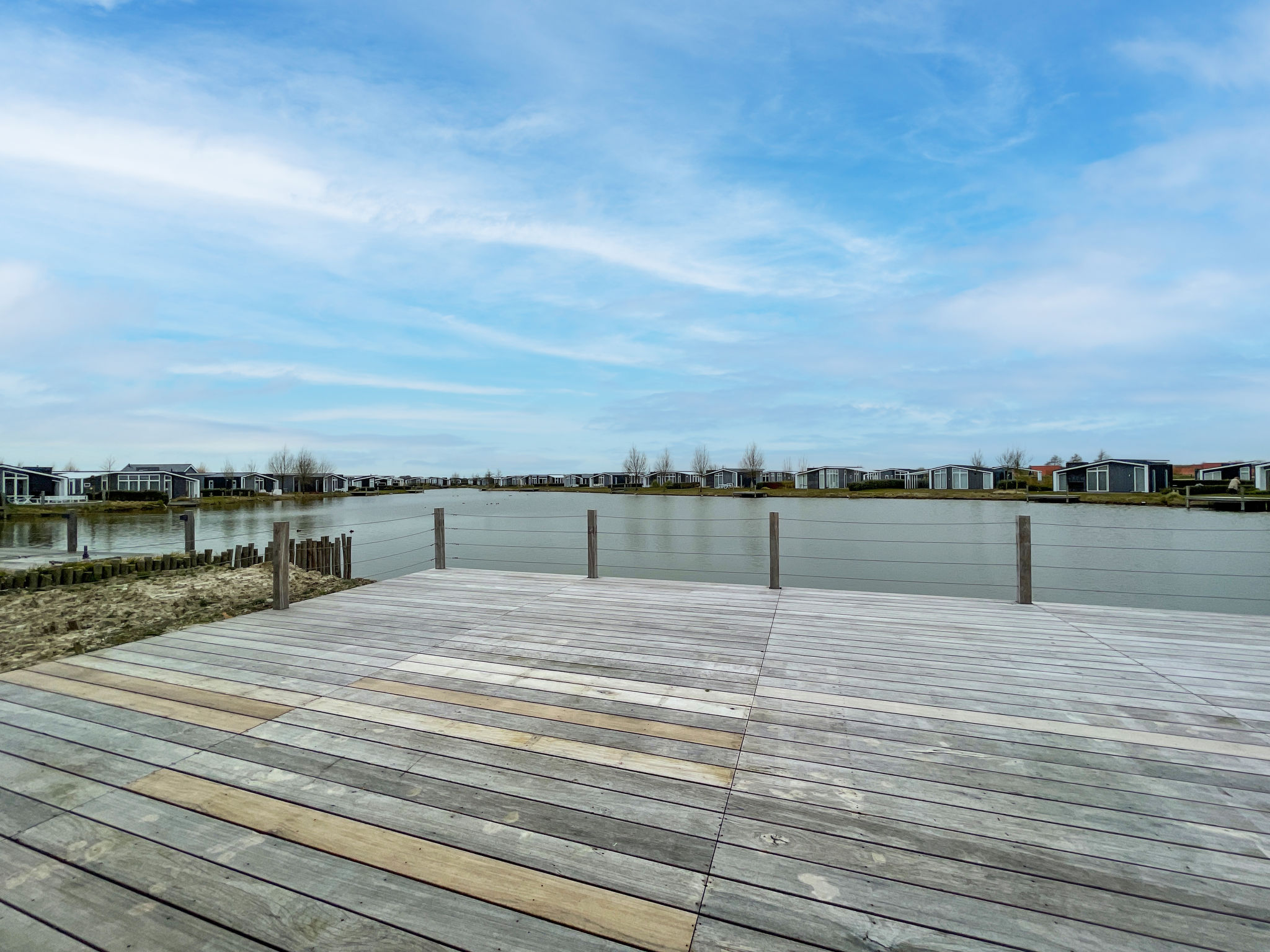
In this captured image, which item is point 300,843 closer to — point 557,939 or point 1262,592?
point 557,939

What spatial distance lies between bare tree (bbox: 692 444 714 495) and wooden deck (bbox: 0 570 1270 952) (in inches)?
2267

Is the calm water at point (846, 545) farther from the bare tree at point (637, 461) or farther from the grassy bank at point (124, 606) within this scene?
the bare tree at point (637, 461)

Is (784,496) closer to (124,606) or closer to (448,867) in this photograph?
(124,606)

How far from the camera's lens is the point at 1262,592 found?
31.4ft

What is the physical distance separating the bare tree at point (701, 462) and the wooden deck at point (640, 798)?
5759 centimetres

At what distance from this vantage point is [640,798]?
164 cm

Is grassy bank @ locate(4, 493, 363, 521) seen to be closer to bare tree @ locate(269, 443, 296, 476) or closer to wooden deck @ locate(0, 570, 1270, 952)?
bare tree @ locate(269, 443, 296, 476)

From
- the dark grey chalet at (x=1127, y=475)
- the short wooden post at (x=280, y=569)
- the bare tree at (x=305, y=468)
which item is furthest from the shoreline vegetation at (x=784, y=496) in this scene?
the short wooden post at (x=280, y=569)

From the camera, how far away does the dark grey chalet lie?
3512 cm

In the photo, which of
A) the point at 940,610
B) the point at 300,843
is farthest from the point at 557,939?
the point at 940,610

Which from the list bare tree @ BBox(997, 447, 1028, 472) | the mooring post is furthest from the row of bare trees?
the mooring post

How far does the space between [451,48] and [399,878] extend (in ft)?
29.4

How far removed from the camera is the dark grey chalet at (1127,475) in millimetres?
35125

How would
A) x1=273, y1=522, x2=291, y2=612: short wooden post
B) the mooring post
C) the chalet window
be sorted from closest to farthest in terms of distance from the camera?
x1=273, y1=522, x2=291, y2=612: short wooden post → the mooring post → the chalet window
